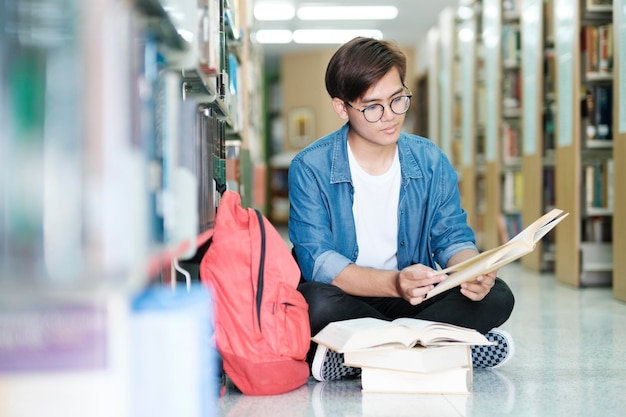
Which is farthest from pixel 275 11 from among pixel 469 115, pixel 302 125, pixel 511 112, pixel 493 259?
pixel 493 259

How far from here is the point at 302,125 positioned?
39.7 ft

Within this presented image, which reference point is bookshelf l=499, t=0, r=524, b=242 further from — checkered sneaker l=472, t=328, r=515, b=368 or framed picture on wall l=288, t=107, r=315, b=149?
framed picture on wall l=288, t=107, r=315, b=149

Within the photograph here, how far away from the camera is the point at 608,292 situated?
407 cm

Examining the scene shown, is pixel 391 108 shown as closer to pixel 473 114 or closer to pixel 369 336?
pixel 369 336

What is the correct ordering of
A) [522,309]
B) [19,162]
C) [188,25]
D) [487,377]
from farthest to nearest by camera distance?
1. [522,309]
2. [487,377]
3. [188,25]
4. [19,162]

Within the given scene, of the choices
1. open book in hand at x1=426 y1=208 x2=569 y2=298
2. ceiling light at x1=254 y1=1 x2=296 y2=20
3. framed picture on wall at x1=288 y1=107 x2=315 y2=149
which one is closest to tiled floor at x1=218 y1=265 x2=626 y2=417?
open book in hand at x1=426 y1=208 x2=569 y2=298

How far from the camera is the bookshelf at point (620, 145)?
3.65 metres

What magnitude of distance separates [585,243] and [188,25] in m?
3.43

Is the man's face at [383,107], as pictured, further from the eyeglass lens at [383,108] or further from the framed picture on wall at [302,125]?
the framed picture on wall at [302,125]

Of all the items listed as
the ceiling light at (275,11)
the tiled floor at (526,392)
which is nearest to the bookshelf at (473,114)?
the ceiling light at (275,11)

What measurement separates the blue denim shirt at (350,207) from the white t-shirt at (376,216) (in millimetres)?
22

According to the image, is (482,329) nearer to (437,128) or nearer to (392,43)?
(392,43)

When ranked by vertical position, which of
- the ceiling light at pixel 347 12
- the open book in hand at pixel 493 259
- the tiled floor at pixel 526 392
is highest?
the ceiling light at pixel 347 12

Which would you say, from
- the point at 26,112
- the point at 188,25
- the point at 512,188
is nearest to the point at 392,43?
the point at 188,25
